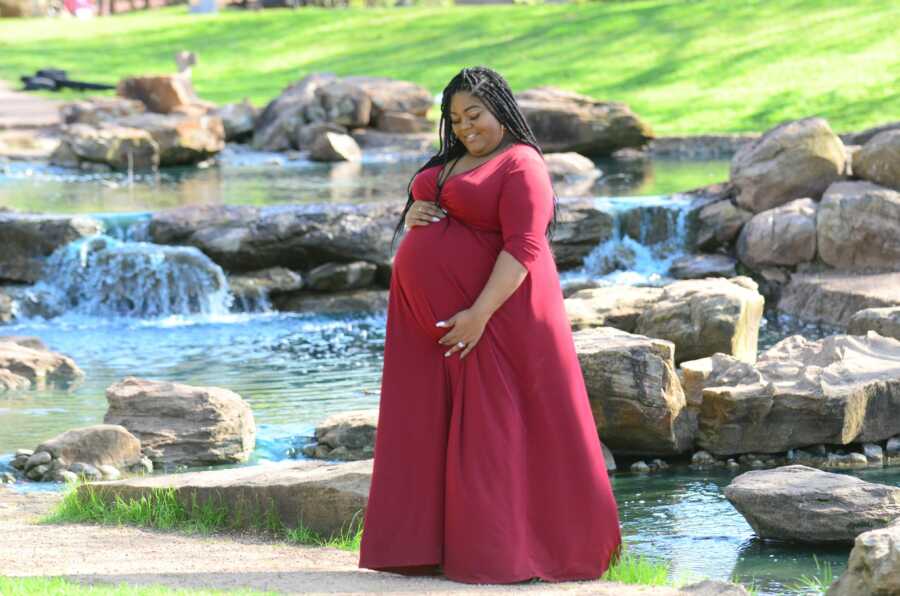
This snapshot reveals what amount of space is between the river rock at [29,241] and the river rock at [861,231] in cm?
731

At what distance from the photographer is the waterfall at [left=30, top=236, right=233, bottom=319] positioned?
15.2 m

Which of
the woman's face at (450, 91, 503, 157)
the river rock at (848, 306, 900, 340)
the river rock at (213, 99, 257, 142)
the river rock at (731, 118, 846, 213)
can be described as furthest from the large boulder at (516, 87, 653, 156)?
the woman's face at (450, 91, 503, 157)

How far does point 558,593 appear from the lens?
5398 mm

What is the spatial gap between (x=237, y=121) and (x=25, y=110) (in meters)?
4.80

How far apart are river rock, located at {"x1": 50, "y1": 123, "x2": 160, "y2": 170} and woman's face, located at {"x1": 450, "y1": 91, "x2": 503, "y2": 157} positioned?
1742 centimetres

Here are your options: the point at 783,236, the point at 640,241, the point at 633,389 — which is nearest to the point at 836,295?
the point at 783,236

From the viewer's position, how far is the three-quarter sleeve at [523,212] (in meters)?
5.60

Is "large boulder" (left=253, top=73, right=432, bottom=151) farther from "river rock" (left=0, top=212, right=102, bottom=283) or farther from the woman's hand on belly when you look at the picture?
the woman's hand on belly

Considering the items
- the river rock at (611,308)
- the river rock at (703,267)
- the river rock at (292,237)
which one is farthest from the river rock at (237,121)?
the river rock at (611,308)

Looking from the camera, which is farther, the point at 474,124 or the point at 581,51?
the point at 581,51

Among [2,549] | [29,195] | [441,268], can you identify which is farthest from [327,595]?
[29,195]

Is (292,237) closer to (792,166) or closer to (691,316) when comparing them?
(792,166)

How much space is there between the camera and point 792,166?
1564 cm

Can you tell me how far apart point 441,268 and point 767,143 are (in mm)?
10920
